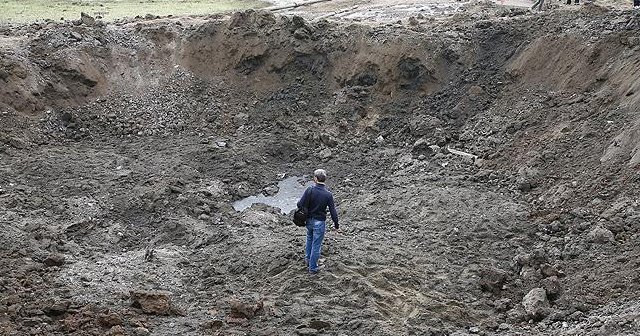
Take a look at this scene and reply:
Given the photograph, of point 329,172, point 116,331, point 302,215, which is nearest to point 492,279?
point 302,215

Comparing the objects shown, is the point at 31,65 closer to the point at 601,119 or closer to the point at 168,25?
the point at 168,25

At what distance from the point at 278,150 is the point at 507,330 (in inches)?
310

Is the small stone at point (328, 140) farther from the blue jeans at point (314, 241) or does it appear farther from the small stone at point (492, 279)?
the small stone at point (492, 279)

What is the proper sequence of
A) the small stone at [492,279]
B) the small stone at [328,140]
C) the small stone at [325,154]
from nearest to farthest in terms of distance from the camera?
1. the small stone at [492,279]
2. the small stone at [325,154]
3. the small stone at [328,140]

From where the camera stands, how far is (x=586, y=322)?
7.70 meters

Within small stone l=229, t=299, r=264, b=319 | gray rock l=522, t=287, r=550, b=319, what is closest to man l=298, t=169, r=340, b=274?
small stone l=229, t=299, r=264, b=319

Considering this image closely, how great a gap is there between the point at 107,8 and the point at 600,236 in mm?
19208

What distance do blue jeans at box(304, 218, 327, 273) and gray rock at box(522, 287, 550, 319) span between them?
2.71 metres

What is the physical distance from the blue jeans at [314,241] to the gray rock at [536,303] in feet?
8.88

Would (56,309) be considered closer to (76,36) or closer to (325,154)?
(325,154)

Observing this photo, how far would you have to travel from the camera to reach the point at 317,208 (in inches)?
354

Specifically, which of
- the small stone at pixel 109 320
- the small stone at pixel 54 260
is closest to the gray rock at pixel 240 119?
the small stone at pixel 54 260

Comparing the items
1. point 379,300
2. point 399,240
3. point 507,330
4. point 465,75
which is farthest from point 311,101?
point 507,330

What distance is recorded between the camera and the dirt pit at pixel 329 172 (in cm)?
888
